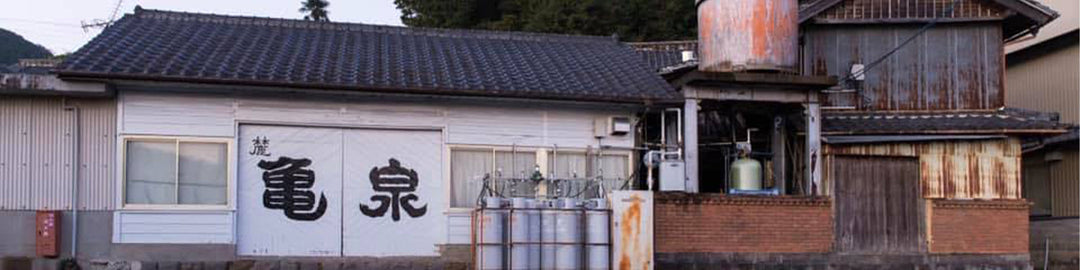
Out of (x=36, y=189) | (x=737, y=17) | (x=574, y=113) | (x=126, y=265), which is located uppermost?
(x=737, y=17)

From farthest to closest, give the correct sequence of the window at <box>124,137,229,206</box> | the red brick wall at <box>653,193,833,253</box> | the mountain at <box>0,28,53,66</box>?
the mountain at <box>0,28,53,66</box>
the red brick wall at <box>653,193,833,253</box>
the window at <box>124,137,229,206</box>

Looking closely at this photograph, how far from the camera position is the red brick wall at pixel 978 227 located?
66.3 feet

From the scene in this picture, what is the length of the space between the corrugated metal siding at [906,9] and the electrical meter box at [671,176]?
16.6ft

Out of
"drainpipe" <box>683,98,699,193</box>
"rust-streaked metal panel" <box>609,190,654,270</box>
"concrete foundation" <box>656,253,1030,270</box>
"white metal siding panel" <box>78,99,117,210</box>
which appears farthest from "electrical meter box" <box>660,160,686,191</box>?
"white metal siding panel" <box>78,99,117,210</box>

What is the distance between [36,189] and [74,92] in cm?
164

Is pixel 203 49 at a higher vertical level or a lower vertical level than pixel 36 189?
higher

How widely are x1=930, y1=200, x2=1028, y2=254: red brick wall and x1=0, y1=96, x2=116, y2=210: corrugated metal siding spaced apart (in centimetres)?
1364

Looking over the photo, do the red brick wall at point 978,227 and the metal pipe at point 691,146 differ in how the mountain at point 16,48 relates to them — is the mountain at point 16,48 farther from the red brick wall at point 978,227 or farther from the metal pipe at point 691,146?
the red brick wall at point 978,227

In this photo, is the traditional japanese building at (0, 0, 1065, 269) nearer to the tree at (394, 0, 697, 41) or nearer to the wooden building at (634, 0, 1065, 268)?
the wooden building at (634, 0, 1065, 268)

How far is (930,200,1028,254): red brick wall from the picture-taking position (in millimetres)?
20219

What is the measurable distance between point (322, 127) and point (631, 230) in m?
5.08

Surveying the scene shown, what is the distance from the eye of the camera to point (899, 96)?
21.7m

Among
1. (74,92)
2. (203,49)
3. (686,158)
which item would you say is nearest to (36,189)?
(74,92)

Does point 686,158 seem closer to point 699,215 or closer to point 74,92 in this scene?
point 699,215
